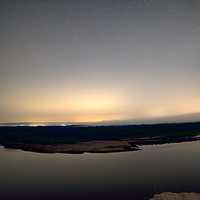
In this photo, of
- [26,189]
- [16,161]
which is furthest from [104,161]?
[26,189]

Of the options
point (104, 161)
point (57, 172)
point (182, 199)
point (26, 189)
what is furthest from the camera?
point (104, 161)

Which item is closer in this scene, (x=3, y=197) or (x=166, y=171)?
(x=3, y=197)

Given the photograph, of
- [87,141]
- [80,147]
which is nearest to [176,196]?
[80,147]

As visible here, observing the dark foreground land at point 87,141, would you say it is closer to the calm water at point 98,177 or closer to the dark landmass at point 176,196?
the calm water at point 98,177

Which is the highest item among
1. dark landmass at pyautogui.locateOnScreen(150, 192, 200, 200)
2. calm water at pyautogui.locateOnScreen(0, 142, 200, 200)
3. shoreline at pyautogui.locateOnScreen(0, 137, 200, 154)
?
shoreline at pyautogui.locateOnScreen(0, 137, 200, 154)

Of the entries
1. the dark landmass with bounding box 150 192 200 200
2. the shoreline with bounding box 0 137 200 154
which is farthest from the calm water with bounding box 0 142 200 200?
the shoreline with bounding box 0 137 200 154

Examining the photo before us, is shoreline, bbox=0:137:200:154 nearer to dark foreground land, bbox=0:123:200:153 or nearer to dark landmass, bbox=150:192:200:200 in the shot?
dark foreground land, bbox=0:123:200:153

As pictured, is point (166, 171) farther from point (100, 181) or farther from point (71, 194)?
point (71, 194)

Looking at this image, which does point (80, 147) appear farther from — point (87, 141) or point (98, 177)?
point (98, 177)
